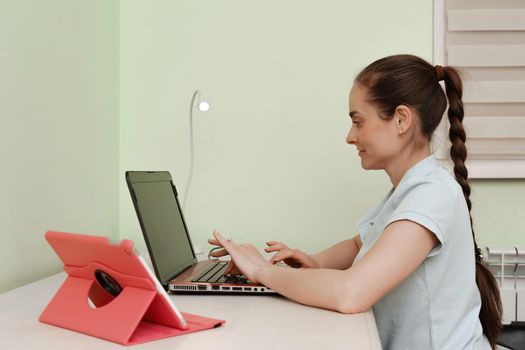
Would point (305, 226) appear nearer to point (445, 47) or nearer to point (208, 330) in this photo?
point (445, 47)

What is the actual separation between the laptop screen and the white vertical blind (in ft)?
2.97

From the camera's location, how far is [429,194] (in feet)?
3.66

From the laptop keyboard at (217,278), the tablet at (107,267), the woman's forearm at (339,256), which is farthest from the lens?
the woman's forearm at (339,256)

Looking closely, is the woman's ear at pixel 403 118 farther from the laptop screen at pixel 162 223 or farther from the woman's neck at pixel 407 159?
the laptop screen at pixel 162 223

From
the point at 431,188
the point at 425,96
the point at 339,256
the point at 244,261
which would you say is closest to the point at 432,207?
the point at 431,188

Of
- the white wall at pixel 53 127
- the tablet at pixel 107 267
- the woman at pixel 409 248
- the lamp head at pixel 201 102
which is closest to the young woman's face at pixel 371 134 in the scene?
the woman at pixel 409 248

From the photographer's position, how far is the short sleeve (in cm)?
108

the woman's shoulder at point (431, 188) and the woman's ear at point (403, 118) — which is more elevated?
the woman's ear at point (403, 118)

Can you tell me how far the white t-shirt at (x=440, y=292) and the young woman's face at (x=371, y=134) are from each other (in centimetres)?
12

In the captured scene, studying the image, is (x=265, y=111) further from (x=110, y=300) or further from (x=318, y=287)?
(x=110, y=300)

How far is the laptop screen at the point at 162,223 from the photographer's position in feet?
4.07

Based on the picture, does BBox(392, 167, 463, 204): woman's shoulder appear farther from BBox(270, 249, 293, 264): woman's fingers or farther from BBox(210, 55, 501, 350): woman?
BBox(270, 249, 293, 264): woman's fingers

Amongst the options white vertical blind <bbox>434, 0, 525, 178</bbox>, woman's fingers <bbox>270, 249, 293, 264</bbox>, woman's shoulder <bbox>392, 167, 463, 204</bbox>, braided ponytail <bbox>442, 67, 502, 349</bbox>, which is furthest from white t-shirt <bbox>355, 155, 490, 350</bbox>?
white vertical blind <bbox>434, 0, 525, 178</bbox>

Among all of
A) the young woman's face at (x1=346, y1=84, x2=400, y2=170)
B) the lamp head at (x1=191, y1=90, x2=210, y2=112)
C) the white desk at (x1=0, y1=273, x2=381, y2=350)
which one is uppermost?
the lamp head at (x1=191, y1=90, x2=210, y2=112)
